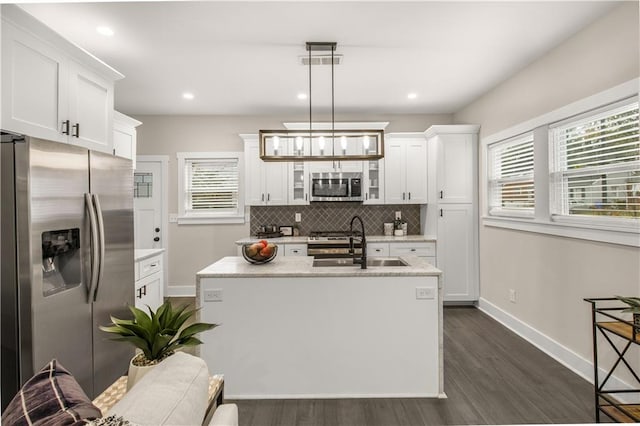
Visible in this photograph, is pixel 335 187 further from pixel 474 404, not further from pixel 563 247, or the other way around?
pixel 474 404

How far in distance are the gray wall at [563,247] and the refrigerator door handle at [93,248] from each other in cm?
347

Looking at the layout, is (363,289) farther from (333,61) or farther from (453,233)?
(453,233)

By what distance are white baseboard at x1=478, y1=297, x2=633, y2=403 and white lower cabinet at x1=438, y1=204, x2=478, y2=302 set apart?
375 mm

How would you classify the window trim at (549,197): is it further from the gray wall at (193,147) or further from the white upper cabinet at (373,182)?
the gray wall at (193,147)

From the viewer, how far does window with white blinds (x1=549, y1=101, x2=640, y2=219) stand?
7.95ft

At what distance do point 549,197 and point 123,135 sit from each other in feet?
14.5

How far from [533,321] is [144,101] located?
5271mm

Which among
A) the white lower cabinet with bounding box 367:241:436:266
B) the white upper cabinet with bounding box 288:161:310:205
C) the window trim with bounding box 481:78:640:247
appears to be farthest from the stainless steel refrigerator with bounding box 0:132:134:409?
the window trim with bounding box 481:78:640:247

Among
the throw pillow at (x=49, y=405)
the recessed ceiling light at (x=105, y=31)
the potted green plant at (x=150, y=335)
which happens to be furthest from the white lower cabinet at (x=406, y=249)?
the throw pillow at (x=49, y=405)

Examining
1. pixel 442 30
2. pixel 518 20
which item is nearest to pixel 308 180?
pixel 442 30

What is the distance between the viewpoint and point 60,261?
1.96 meters

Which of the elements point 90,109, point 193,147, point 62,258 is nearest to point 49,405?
point 62,258

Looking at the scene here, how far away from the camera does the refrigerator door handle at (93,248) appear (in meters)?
2.05

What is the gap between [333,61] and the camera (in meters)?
3.25
